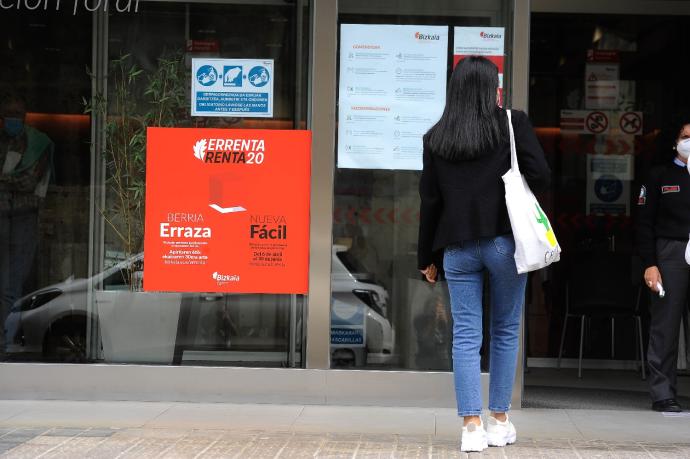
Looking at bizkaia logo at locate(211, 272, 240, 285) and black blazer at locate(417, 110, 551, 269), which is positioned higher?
black blazer at locate(417, 110, 551, 269)

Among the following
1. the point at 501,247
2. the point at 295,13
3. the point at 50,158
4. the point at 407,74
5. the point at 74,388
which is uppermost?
the point at 295,13

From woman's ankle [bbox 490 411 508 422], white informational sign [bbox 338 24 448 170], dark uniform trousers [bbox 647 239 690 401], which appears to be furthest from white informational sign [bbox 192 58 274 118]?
dark uniform trousers [bbox 647 239 690 401]

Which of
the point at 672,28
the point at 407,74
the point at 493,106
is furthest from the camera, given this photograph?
the point at 672,28

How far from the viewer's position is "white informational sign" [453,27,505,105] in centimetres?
647

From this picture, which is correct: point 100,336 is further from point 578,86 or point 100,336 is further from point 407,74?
point 578,86

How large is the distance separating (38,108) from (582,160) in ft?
17.0

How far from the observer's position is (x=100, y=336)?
6.73 meters

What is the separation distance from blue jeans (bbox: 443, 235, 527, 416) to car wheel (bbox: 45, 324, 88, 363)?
2.86 metres

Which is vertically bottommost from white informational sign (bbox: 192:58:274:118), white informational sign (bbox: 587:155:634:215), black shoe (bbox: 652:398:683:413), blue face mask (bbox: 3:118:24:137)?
black shoe (bbox: 652:398:683:413)

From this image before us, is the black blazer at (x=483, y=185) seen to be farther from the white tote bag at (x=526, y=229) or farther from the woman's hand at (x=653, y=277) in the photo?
the woman's hand at (x=653, y=277)

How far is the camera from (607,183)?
9.63 metres

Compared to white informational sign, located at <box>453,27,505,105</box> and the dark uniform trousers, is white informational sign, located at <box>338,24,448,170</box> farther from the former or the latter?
the dark uniform trousers

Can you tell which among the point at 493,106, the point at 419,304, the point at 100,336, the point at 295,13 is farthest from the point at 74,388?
the point at 493,106

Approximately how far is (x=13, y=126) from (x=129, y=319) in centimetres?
152
